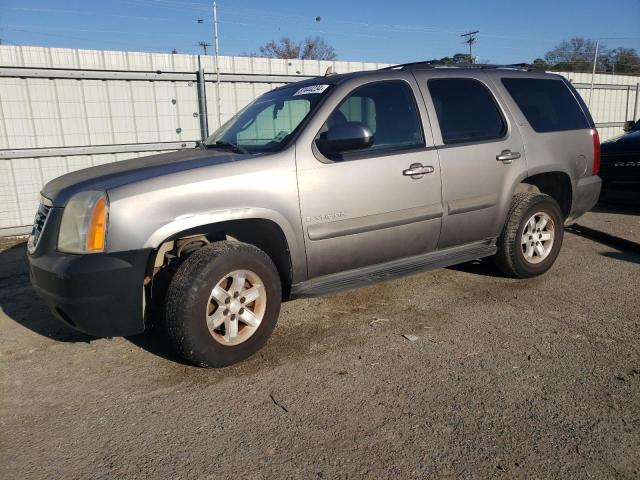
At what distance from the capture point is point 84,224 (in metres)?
2.96

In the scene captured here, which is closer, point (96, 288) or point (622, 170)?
point (96, 288)

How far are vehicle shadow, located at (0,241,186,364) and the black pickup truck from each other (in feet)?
22.8

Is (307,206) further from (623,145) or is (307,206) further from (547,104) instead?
Answer: (623,145)

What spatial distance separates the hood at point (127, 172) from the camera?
3.12 metres

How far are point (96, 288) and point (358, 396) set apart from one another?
1.65 meters

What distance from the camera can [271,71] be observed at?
9.18 m

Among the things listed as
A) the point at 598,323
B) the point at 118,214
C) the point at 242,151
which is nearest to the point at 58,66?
the point at 242,151

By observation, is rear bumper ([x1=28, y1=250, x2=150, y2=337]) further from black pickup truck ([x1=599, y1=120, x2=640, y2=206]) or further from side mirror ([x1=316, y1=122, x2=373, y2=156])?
black pickup truck ([x1=599, y1=120, x2=640, y2=206])

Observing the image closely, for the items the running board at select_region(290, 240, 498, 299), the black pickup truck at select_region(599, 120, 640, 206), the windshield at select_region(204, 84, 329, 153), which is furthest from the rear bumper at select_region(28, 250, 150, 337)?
the black pickup truck at select_region(599, 120, 640, 206)

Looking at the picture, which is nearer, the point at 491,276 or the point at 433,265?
the point at 433,265

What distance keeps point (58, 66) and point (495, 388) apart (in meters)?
7.60

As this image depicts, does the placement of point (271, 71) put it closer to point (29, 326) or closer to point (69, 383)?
point (29, 326)

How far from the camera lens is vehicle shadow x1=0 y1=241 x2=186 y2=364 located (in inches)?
147

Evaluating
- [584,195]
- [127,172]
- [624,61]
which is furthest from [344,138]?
[624,61]
